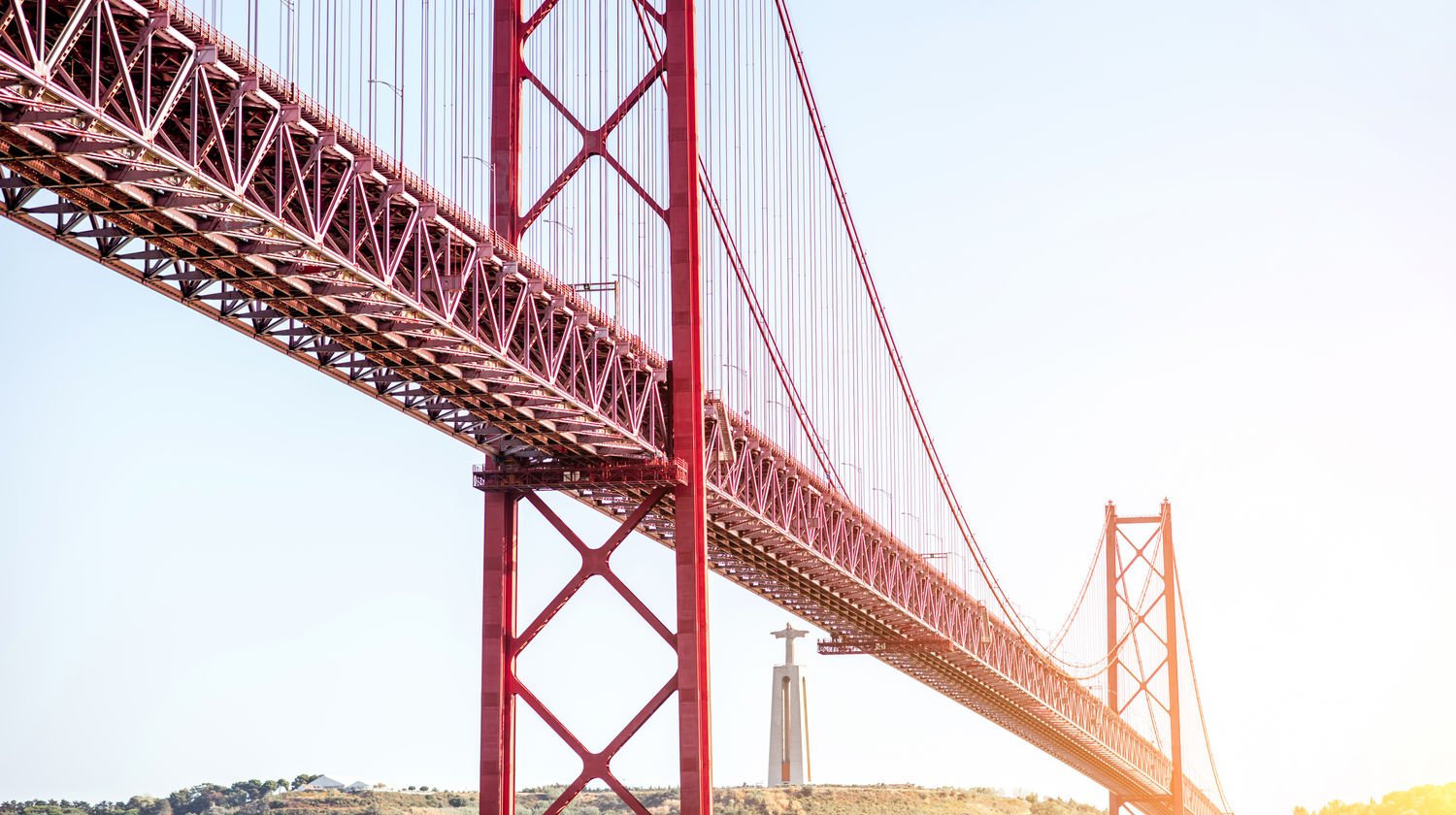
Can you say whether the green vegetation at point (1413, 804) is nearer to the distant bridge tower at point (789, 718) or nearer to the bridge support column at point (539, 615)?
the distant bridge tower at point (789, 718)

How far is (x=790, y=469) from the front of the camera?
157 ft

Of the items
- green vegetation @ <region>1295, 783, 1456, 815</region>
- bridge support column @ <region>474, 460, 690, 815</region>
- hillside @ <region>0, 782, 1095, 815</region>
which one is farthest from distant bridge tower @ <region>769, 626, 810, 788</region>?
bridge support column @ <region>474, 460, 690, 815</region>

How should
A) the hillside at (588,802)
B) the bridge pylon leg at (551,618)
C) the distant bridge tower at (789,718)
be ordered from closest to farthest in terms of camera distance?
the bridge pylon leg at (551,618) < the hillside at (588,802) < the distant bridge tower at (789,718)

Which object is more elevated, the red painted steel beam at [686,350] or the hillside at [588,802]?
the red painted steel beam at [686,350]

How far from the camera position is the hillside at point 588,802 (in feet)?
295

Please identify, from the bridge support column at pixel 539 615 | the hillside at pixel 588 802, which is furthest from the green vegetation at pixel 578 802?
the bridge support column at pixel 539 615

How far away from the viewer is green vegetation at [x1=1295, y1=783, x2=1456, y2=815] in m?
96.8

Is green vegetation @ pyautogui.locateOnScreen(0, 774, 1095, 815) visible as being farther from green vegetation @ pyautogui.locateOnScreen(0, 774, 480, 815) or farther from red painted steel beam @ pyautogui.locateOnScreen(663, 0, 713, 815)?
red painted steel beam @ pyautogui.locateOnScreen(663, 0, 713, 815)

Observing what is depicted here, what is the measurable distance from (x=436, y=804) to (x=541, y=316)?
6690 cm

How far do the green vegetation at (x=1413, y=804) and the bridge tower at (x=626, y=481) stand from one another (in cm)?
6720

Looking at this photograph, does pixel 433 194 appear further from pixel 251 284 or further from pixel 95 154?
pixel 95 154

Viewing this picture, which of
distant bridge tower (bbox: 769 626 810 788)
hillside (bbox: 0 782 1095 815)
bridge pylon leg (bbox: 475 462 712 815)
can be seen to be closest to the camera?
bridge pylon leg (bbox: 475 462 712 815)

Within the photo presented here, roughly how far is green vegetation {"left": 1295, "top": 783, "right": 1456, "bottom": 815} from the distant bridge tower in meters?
27.2

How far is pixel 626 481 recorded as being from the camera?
125 feet
